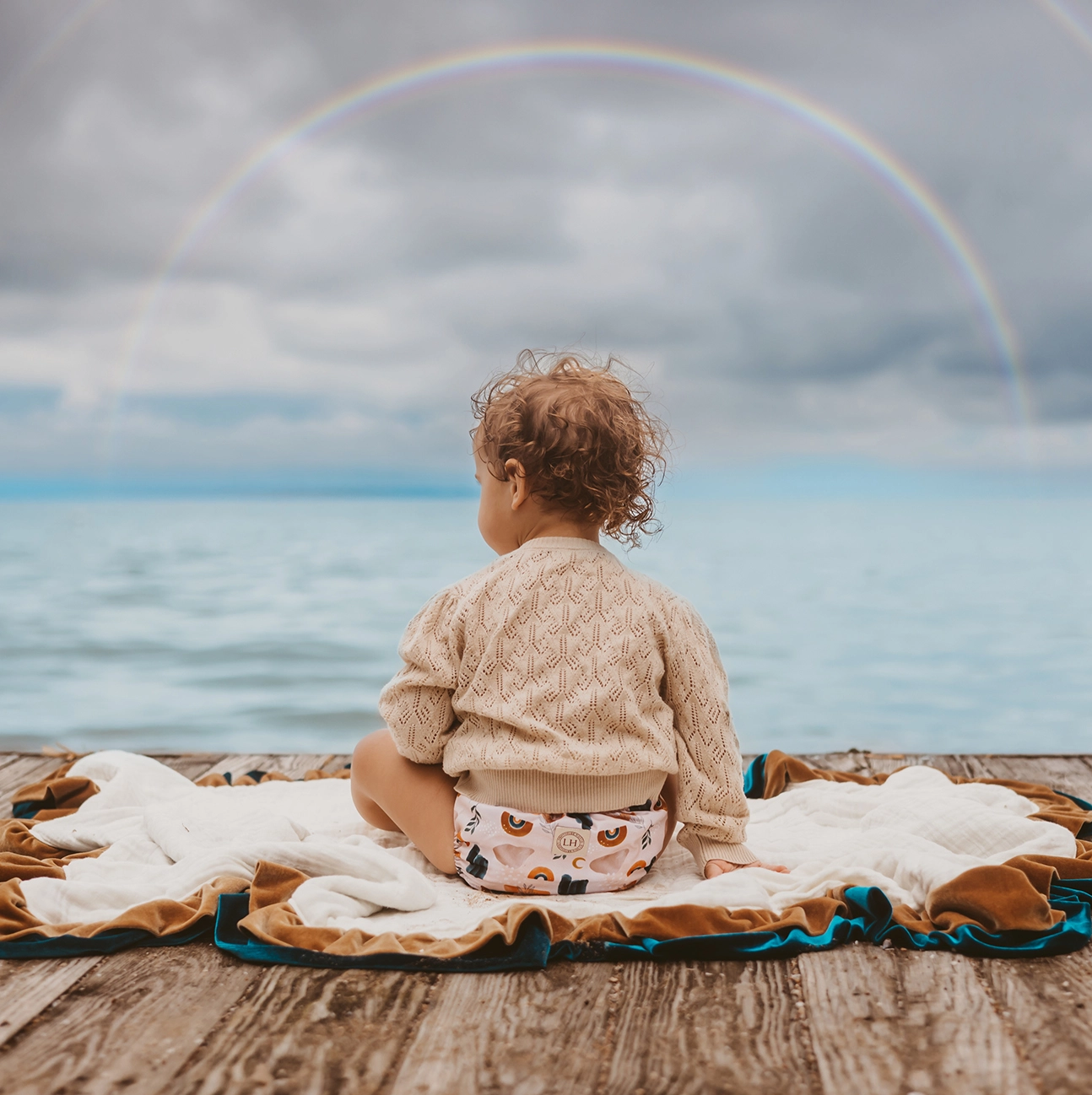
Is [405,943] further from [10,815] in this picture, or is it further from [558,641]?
[10,815]

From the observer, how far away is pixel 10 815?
2.94 meters

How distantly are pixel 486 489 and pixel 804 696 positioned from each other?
618 centimetres

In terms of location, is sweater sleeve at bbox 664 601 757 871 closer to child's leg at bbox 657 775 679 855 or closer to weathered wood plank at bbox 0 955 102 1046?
child's leg at bbox 657 775 679 855

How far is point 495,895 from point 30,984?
0.86m

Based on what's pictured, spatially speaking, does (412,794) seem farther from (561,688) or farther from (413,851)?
(561,688)

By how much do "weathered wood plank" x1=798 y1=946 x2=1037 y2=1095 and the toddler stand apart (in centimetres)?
43

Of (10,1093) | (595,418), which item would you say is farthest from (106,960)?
(595,418)

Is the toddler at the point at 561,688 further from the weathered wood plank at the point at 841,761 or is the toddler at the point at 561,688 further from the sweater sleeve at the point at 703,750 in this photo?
the weathered wood plank at the point at 841,761

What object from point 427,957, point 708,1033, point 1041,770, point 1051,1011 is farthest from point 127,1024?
point 1041,770

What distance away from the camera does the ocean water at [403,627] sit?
6.62 m

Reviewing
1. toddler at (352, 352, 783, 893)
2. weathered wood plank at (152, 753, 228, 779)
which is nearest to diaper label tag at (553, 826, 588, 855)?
toddler at (352, 352, 783, 893)

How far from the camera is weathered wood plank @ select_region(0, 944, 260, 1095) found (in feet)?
4.65

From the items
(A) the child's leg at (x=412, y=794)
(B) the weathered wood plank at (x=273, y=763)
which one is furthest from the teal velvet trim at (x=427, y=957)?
(B) the weathered wood plank at (x=273, y=763)

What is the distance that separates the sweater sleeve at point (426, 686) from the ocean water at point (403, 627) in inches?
24.4
